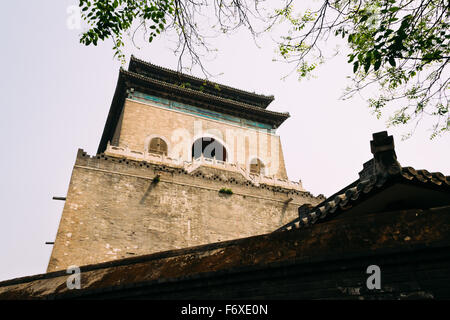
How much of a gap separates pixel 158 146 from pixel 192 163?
8.43 ft

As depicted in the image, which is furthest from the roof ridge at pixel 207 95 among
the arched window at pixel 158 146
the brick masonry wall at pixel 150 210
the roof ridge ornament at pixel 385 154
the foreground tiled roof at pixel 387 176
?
the roof ridge ornament at pixel 385 154

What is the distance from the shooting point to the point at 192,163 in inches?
618

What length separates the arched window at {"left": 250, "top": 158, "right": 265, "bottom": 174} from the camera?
748 inches

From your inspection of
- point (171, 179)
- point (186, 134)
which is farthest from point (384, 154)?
point (186, 134)

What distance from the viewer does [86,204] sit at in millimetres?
12062

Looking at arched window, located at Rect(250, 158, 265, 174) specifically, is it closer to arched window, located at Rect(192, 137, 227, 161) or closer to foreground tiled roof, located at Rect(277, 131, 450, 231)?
arched window, located at Rect(192, 137, 227, 161)

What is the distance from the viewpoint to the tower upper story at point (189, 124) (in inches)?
687

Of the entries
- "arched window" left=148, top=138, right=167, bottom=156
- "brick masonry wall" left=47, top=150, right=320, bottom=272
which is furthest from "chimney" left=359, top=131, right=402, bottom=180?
"arched window" left=148, top=138, right=167, bottom=156

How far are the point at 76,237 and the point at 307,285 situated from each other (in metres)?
10.3

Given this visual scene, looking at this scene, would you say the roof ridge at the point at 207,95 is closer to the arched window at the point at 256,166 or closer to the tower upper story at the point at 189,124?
the tower upper story at the point at 189,124

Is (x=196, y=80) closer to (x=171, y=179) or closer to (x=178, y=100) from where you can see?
(x=178, y=100)

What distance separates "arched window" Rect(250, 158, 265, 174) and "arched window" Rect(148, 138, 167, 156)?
5045 mm

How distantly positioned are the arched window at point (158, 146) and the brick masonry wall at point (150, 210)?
268 centimetres
